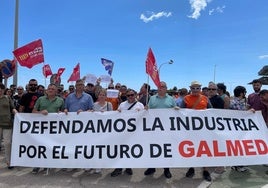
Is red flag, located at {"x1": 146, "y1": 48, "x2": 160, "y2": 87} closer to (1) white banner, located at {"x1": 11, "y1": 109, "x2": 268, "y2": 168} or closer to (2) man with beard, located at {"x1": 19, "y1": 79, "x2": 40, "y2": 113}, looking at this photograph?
(1) white banner, located at {"x1": 11, "y1": 109, "x2": 268, "y2": 168}

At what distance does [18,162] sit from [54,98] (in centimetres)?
149

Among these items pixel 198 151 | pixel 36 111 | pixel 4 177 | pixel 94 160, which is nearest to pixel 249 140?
pixel 198 151

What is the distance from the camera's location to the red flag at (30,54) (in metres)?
9.38

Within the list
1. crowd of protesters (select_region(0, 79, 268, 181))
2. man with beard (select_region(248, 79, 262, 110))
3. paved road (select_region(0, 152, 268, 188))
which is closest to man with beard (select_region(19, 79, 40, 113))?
crowd of protesters (select_region(0, 79, 268, 181))

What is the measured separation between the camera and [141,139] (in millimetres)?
6426

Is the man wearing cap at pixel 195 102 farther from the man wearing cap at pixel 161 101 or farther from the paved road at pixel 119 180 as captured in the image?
the man wearing cap at pixel 161 101

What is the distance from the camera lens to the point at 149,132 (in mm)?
6473

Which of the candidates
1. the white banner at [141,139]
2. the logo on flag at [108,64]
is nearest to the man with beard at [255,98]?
the white banner at [141,139]

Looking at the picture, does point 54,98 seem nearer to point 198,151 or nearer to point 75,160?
point 75,160

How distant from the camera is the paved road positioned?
6016 millimetres

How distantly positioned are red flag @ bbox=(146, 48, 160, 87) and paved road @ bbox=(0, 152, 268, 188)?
78.7 inches

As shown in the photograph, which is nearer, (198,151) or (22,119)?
(198,151)

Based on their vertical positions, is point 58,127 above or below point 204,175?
above

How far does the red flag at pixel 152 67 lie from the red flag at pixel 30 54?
148 inches
